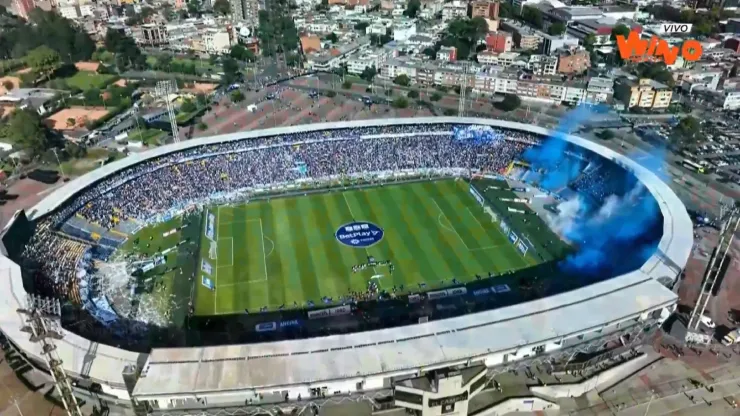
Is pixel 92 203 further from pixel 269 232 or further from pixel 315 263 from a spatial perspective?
pixel 315 263

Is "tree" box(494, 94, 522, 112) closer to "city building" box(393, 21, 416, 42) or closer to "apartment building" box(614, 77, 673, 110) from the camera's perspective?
"apartment building" box(614, 77, 673, 110)

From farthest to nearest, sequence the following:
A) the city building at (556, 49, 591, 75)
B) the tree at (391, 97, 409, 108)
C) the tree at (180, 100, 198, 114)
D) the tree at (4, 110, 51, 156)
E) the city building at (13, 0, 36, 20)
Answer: the city building at (13, 0, 36, 20)
the city building at (556, 49, 591, 75)
the tree at (391, 97, 409, 108)
the tree at (180, 100, 198, 114)
the tree at (4, 110, 51, 156)

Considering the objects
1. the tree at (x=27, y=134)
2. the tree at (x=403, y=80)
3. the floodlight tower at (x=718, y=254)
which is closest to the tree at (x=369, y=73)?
the tree at (x=403, y=80)

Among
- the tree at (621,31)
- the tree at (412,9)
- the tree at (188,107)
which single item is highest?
the tree at (412,9)

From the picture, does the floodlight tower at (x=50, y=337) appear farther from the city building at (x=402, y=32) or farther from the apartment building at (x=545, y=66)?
the city building at (x=402, y=32)

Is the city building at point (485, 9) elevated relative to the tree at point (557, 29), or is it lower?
elevated

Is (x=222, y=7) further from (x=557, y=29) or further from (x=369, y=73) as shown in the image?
(x=557, y=29)

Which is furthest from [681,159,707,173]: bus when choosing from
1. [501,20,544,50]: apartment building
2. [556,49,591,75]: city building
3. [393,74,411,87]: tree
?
[501,20,544,50]: apartment building
